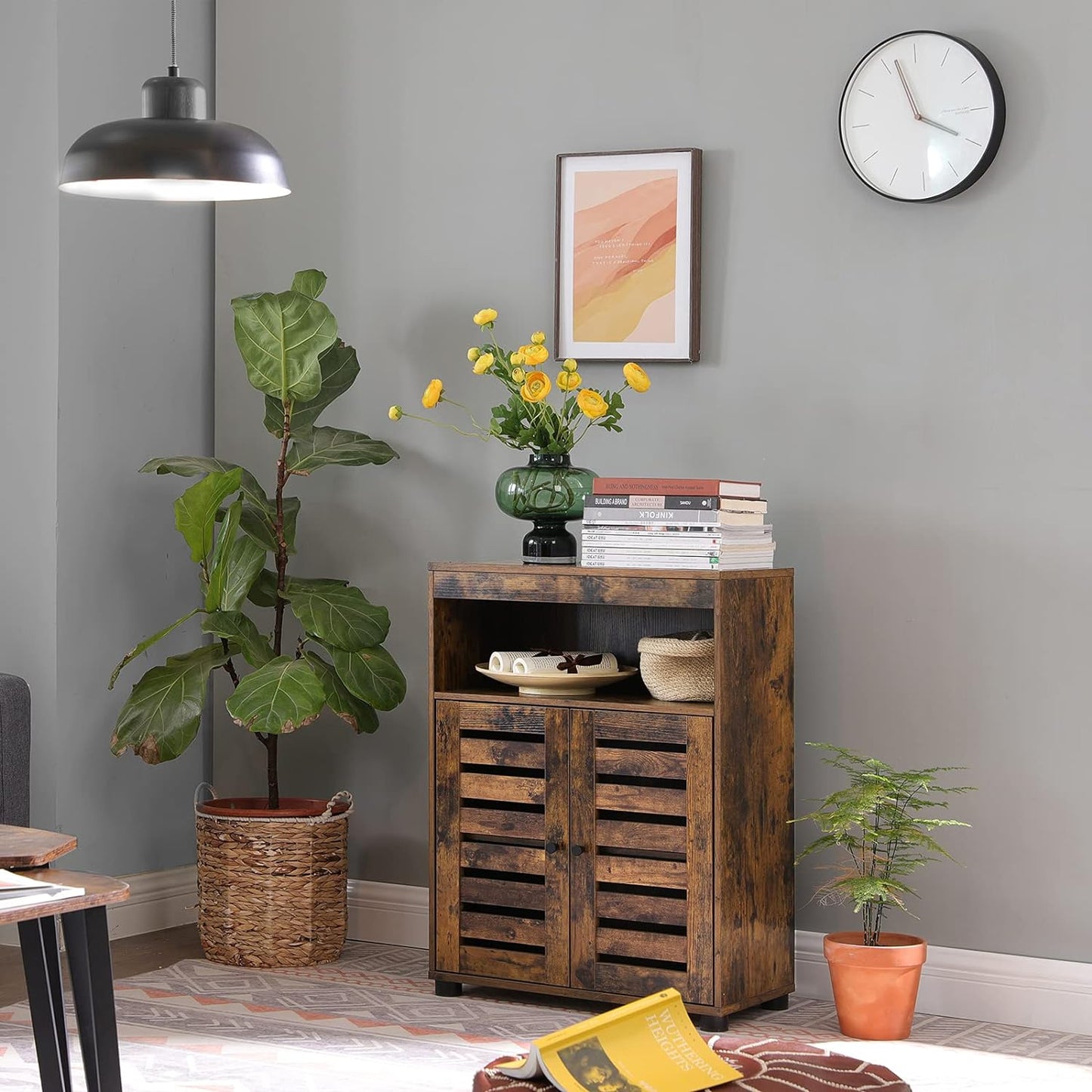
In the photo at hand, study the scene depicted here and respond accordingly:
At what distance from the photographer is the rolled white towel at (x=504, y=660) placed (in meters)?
3.59

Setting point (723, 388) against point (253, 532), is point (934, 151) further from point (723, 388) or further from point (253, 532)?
point (253, 532)

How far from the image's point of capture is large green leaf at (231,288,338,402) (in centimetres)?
386

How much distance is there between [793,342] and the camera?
12.1 feet

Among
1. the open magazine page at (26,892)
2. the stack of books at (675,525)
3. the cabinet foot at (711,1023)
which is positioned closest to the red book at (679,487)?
the stack of books at (675,525)

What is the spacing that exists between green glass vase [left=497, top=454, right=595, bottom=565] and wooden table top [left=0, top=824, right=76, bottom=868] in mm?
1451

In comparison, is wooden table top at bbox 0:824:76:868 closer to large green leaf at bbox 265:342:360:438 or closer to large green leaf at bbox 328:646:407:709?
large green leaf at bbox 328:646:407:709

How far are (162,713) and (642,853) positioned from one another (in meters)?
1.17

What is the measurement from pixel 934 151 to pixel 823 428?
640 millimetres

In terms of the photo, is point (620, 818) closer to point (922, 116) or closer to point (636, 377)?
point (636, 377)

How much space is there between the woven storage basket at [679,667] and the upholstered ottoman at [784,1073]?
32.3 inches

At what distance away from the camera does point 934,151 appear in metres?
3.51

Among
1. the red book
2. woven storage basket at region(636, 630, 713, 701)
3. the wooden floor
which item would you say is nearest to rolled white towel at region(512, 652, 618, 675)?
woven storage basket at region(636, 630, 713, 701)

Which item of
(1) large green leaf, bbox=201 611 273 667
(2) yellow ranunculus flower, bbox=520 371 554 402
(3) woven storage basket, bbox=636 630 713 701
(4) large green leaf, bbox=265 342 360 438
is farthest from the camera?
(4) large green leaf, bbox=265 342 360 438

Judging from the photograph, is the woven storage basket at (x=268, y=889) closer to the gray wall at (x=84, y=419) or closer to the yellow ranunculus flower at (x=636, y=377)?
the gray wall at (x=84, y=419)
